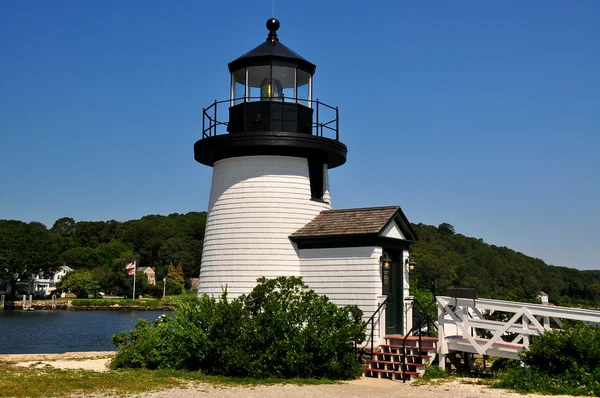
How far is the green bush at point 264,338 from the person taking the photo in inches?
512

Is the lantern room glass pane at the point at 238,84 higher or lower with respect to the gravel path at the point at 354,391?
higher

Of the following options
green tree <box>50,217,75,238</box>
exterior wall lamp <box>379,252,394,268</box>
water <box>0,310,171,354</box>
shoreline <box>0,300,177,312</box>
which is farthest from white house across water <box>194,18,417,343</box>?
green tree <box>50,217,75,238</box>

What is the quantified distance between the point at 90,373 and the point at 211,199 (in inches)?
222

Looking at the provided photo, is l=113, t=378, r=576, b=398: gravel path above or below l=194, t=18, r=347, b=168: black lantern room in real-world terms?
below

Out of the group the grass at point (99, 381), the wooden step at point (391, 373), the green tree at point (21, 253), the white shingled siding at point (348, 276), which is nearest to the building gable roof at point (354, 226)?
the white shingled siding at point (348, 276)

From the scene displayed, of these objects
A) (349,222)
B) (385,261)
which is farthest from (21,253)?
(385,261)

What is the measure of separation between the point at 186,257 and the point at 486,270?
4887cm

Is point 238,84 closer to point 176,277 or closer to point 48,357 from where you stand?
point 48,357

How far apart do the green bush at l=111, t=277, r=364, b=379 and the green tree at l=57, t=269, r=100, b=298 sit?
75.9 metres

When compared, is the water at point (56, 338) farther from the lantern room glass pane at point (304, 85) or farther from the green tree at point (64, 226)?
the green tree at point (64, 226)

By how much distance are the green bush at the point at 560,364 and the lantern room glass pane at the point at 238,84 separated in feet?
31.6

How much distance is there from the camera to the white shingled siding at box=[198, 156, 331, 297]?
52.3ft

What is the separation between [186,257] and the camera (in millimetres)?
106375

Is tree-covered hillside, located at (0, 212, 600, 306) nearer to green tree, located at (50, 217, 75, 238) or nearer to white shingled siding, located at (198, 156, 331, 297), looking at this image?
green tree, located at (50, 217, 75, 238)
